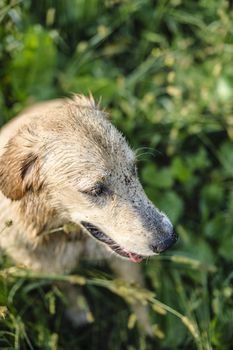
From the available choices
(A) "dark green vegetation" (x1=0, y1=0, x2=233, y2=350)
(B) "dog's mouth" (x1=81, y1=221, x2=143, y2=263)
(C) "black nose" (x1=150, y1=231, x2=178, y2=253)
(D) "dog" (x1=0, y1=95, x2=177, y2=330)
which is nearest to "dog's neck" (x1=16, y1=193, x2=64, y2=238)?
(D) "dog" (x1=0, y1=95, x2=177, y2=330)

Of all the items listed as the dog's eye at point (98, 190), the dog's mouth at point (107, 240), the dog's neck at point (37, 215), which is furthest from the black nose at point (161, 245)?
the dog's neck at point (37, 215)

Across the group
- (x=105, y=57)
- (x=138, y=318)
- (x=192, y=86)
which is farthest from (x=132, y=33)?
(x=138, y=318)

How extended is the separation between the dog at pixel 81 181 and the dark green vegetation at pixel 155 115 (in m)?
0.53

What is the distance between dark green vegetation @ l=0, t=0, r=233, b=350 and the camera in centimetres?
328

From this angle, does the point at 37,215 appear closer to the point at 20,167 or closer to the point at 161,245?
the point at 20,167

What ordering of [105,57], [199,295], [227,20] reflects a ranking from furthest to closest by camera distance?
[105,57] < [227,20] < [199,295]

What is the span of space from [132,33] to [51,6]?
75 cm

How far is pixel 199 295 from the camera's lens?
11.1ft

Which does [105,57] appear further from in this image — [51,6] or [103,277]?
[103,277]

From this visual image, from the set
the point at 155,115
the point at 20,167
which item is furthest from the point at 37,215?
the point at 155,115

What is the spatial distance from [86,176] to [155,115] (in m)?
1.53

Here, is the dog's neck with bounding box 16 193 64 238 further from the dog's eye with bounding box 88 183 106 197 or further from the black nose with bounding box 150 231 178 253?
the black nose with bounding box 150 231 178 253

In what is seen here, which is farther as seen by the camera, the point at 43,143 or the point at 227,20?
the point at 227,20

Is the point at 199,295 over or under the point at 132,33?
under
